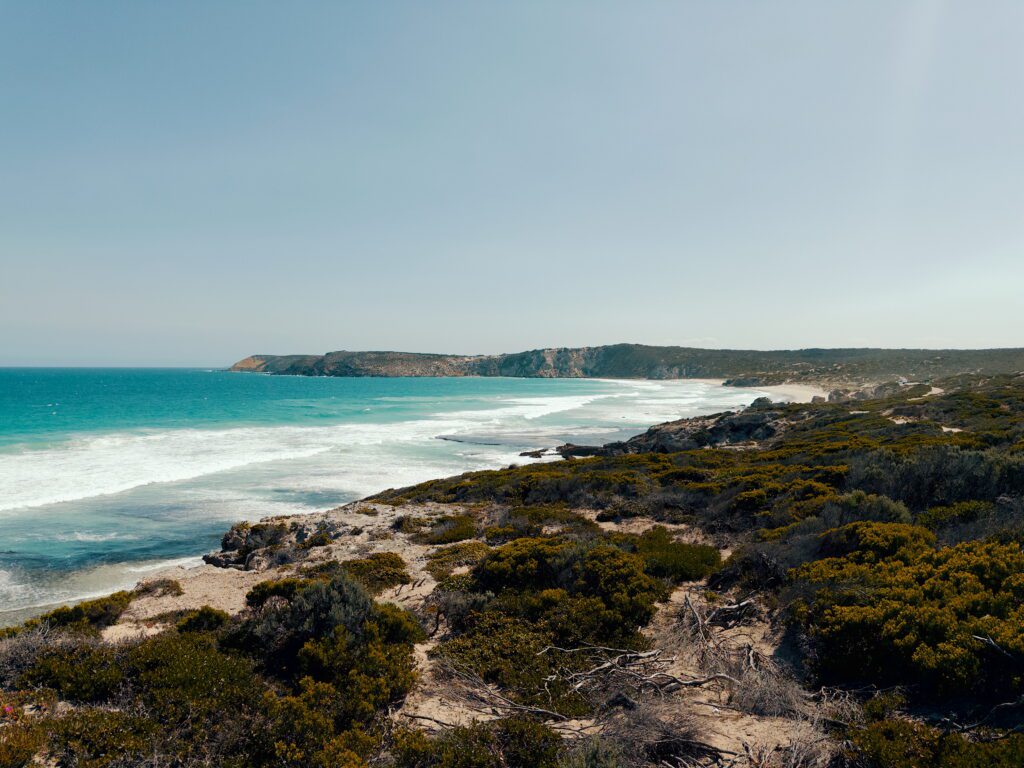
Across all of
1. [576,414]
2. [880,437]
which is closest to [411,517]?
[880,437]

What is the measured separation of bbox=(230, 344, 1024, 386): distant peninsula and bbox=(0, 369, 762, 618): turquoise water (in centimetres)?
5163

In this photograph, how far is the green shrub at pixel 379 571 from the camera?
984 centimetres

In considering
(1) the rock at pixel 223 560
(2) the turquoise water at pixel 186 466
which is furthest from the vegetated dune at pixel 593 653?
(2) the turquoise water at pixel 186 466

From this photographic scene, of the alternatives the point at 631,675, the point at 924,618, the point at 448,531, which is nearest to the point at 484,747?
the point at 631,675

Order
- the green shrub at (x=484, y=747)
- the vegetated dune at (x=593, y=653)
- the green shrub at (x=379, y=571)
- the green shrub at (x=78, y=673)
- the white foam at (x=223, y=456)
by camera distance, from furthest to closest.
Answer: the white foam at (x=223, y=456), the green shrub at (x=379, y=571), the green shrub at (x=78, y=673), the vegetated dune at (x=593, y=653), the green shrub at (x=484, y=747)

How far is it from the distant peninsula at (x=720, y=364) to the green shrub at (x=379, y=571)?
83659 millimetres

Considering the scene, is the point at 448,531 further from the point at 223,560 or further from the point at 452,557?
the point at 223,560

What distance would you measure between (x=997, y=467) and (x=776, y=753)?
9.82 meters

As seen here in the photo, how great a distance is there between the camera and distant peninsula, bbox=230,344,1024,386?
3479 inches

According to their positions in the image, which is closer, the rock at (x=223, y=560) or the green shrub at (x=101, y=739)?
the green shrub at (x=101, y=739)

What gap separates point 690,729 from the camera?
472 centimetres

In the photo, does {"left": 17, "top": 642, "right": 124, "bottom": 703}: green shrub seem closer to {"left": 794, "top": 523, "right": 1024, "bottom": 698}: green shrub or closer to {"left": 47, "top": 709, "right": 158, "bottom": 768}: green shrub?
{"left": 47, "top": 709, "right": 158, "bottom": 768}: green shrub

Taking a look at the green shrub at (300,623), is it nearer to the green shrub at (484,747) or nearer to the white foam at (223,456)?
the green shrub at (484,747)

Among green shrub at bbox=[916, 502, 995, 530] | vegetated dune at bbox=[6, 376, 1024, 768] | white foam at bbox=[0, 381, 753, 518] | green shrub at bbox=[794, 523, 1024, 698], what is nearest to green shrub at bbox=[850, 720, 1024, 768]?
vegetated dune at bbox=[6, 376, 1024, 768]
